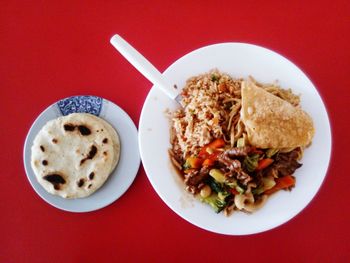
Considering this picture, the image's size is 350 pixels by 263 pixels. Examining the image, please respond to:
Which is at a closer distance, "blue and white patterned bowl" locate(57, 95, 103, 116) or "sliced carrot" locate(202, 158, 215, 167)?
"sliced carrot" locate(202, 158, 215, 167)

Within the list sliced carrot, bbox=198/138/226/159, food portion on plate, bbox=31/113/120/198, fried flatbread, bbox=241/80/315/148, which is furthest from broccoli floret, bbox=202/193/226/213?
food portion on plate, bbox=31/113/120/198

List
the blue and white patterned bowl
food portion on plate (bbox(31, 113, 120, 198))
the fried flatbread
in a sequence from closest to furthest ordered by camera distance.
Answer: the fried flatbread → food portion on plate (bbox(31, 113, 120, 198)) → the blue and white patterned bowl

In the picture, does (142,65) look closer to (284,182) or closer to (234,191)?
(234,191)

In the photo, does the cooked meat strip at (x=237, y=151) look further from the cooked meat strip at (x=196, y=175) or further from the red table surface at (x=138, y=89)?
the red table surface at (x=138, y=89)

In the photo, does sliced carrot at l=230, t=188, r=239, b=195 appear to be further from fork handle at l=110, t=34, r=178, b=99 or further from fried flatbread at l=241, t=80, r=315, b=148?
fork handle at l=110, t=34, r=178, b=99

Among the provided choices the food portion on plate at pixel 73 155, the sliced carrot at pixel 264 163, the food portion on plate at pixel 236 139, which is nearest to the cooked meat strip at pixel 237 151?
the food portion on plate at pixel 236 139

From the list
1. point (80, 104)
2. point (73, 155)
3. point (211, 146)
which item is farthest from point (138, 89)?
point (211, 146)
